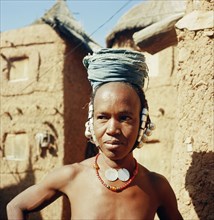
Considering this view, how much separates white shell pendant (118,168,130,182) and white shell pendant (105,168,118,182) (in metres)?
0.02

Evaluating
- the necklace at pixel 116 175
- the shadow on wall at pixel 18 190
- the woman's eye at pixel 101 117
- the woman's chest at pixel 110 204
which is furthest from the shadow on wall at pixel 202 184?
the shadow on wall at pixel 18 190

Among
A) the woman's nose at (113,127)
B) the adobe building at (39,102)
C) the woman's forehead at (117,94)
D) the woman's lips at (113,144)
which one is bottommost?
the adobe building at (39,102)

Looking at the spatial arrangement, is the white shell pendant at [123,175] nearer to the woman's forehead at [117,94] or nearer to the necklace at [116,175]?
the necklace at [116,175]

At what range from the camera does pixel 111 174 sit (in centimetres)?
220

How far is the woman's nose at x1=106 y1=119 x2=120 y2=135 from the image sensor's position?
204 cm

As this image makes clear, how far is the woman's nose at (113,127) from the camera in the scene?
6.71 feet

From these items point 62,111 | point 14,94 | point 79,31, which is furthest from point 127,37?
point 14,94

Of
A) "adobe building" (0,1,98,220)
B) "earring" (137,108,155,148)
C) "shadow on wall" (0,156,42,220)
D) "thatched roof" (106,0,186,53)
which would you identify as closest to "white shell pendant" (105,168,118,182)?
"earring" (137,108,155,148)

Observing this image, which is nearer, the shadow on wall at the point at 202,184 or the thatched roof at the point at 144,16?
the shadow on wall at the point at 202,184

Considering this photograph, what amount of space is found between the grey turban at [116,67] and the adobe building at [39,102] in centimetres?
684

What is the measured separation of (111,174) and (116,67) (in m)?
0.62

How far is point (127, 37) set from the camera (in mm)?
9352

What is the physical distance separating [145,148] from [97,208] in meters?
6.77

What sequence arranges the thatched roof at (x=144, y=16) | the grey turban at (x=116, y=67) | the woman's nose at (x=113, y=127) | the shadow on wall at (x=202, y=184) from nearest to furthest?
the woman's nose at (x=113, y=127) < the grey turban at (x=116, y=67) < the shadow on wall at (x=202, y=184) < the thatched roof at (x=144, y=16)
